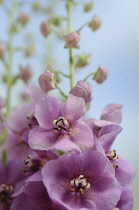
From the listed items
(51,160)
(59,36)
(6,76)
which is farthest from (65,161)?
(6,76)

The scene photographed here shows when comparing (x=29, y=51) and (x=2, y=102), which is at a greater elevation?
(x=29, y=51)

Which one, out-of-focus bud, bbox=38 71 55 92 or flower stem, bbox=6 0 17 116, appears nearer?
out-of-focus bud, bbox=38 71 55 92

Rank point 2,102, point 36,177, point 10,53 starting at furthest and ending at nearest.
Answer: point 10,53 → point 2,102 → point 36,177

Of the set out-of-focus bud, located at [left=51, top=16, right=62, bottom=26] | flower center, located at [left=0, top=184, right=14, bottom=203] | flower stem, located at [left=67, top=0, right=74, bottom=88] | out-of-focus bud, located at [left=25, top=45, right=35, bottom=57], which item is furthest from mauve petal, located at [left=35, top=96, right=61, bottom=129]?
out-of-focus bud, located at [left=25, top=45, right=35, bottom=57]

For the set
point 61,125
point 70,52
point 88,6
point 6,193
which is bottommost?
point 6,193

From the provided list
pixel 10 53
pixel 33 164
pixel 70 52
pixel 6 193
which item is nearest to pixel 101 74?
pixel 70 52

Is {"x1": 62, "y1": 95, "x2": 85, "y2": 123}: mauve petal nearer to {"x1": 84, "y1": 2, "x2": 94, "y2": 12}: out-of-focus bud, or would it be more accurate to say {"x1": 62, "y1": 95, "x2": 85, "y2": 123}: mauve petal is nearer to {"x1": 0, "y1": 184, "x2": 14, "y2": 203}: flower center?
{"x1": 0, "y1": 184, "x2": 14, "y2": 203}: flower center

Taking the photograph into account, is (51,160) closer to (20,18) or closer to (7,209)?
(7,209)

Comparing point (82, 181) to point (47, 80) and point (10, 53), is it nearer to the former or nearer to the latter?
point (47, 80)
